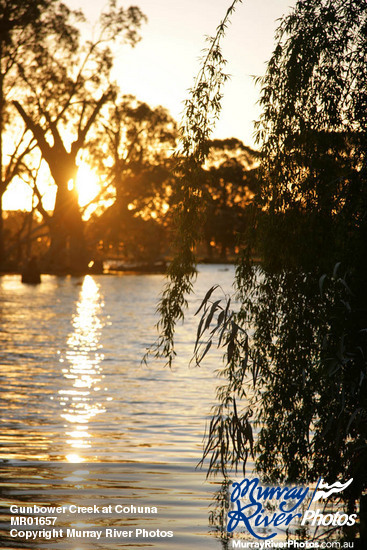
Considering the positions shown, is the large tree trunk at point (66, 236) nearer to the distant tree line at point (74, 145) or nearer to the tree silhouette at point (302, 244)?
the distant tree line at point (74, 145)

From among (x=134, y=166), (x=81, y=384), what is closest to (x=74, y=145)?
(x=134, y=166)

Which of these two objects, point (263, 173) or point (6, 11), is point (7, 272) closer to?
point (6, 11)

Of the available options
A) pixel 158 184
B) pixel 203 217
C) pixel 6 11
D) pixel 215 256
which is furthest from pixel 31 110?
pixel 215 256

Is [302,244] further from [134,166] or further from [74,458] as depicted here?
[134,166]

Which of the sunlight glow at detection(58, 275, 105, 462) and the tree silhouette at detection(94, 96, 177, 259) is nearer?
the sunlight glow at detection(58, 275, 105, 462)

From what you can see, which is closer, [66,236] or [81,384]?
[81,384]

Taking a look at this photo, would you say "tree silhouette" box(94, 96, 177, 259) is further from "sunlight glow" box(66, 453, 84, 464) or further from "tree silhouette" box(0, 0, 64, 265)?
"sunlight glow" box(66, 453, 84, 464)

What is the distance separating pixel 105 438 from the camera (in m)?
12.5

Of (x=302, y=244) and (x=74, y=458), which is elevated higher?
(x=302, y=244)

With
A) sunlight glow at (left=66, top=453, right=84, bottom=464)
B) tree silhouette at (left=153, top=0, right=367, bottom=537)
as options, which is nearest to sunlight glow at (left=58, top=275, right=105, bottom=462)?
sunlight glow at (left=66, top=453, right=84, bottom=464)

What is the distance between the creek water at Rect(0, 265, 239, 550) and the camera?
796 cm

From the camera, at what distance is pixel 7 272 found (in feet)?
251

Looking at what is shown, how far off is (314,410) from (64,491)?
2734 mm

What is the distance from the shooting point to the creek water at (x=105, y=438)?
7961 millimetres
